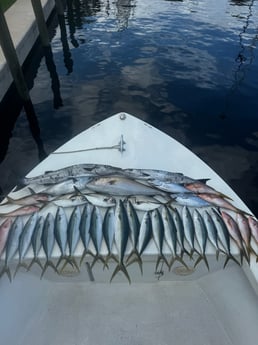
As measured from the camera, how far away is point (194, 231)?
11.9 ft

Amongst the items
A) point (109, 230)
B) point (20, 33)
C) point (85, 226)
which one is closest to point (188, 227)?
point (109, 230)

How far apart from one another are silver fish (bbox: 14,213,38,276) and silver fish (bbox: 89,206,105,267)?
77 cm

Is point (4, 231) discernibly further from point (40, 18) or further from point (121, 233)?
point (40, 18)

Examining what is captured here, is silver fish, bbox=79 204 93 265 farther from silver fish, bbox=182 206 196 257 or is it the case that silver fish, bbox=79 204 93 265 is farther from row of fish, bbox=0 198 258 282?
silver fish, bbox=182 206 196 257

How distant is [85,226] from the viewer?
3.58 metres

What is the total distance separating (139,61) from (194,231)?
11953 mm

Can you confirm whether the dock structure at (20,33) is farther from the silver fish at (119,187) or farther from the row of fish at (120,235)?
the row of fish at (120,235)

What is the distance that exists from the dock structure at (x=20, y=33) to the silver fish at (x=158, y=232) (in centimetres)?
830

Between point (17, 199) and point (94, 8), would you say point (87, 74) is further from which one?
point (94, 8)

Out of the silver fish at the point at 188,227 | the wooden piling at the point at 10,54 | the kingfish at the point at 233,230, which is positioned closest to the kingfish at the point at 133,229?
the silver fish at the point at 188,227

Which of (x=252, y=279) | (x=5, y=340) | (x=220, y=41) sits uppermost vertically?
(x=252, y=279)

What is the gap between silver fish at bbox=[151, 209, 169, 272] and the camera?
3.42 metres

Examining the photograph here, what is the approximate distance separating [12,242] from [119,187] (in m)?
1.60

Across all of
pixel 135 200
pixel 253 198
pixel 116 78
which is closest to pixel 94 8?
pixel 116 78
